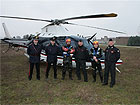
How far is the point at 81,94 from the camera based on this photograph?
3832 mm

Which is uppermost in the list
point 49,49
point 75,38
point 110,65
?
point 75,38

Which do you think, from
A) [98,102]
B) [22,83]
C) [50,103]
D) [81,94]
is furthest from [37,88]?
[98,102]

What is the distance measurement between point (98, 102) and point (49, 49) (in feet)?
9.60

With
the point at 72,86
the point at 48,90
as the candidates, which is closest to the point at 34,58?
the point at 48,90

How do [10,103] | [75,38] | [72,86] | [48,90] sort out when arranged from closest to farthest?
1. [10,103]
2. [48,90]
3. [72,86]
4. [75,38]

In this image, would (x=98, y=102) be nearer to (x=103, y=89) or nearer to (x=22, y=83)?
(x=103, y=89)

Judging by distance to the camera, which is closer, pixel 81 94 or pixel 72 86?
pixel 81 94

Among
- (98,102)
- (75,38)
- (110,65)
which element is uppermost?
(75,38)

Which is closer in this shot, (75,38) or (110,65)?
(110,65)

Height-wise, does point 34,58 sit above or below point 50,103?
above

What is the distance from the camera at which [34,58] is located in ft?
16.7

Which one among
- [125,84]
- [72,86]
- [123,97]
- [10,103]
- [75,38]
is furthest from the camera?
[75,38]

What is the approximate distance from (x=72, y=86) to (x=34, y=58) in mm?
2007

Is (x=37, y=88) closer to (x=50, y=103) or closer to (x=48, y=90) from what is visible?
(x=48, y=90)
